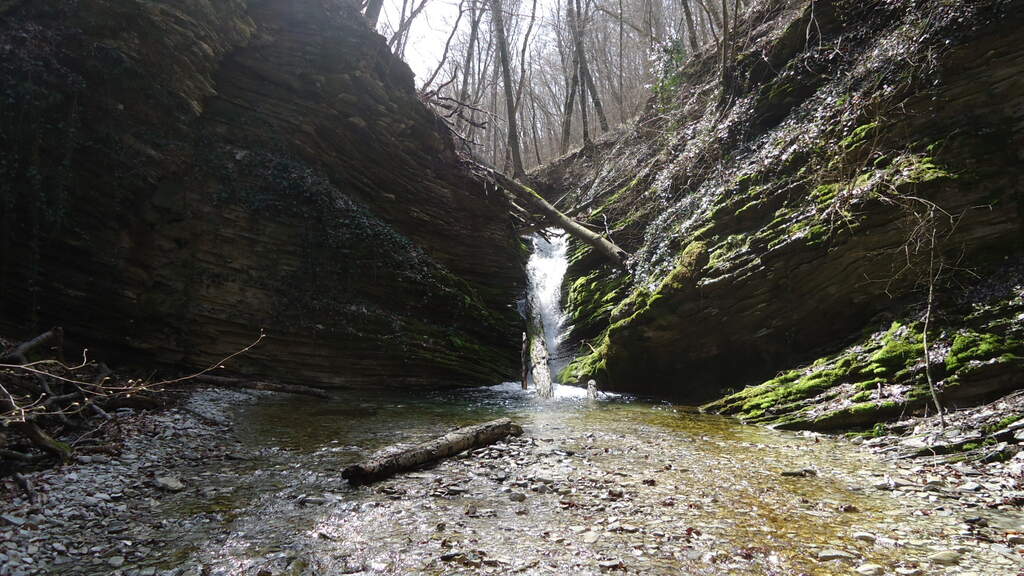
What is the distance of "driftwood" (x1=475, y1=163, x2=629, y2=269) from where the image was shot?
13.6 meters

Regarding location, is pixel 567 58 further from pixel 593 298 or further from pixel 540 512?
pixel 540 512

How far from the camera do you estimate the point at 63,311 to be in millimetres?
7715

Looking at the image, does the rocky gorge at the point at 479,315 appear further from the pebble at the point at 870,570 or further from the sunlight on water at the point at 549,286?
the sunlight on water at the point at 549,286

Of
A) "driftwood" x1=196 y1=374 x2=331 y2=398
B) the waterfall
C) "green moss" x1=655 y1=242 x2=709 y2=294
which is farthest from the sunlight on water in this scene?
"driftwood" x1=196 y1=374 x2=331 y2=398

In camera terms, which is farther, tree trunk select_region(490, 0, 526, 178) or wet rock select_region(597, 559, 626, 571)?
tree trunk select_region(490, 0, 526, 178)

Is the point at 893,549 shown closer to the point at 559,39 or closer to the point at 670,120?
the point at 670,120

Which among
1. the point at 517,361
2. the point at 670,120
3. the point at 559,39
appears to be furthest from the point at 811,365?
the point at 559,39

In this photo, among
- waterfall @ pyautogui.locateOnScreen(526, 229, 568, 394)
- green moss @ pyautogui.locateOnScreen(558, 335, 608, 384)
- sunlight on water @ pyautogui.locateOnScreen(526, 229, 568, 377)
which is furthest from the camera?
sunlight on water @ pyautogui.locateOnScreen(526, 229, 568, 377)

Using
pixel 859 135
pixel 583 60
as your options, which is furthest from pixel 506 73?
pixel 859 135

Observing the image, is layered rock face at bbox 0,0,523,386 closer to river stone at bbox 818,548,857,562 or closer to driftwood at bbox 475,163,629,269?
driftwood at bbox 475,163,629,269

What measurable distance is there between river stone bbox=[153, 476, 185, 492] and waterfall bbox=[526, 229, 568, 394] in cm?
824

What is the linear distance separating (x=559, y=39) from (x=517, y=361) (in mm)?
23516

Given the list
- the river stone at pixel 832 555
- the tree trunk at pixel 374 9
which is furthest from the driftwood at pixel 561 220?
the river stone at pixel 832 555

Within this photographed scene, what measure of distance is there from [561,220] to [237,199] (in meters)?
9.43
